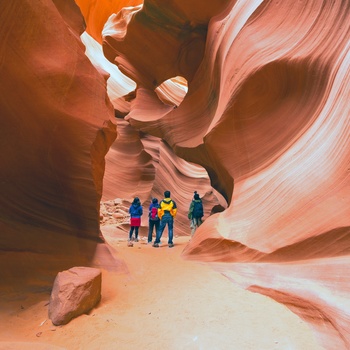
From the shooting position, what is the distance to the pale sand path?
9.14ft

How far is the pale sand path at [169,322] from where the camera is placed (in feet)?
9.14

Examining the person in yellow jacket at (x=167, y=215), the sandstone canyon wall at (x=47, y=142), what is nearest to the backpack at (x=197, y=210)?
the person in yellow jacket at (x=167, y=215)

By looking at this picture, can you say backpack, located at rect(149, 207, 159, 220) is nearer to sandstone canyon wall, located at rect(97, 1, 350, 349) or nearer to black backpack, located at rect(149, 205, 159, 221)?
black backpack, located at rect(149, 205, 159, 221)

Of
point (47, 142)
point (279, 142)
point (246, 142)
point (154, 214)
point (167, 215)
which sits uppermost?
point (246, 142)

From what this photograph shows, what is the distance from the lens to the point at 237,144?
659 centimetres

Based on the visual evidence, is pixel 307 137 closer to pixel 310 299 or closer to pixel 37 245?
pixel 310 299

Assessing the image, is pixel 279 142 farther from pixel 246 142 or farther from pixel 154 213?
pixel 154 213

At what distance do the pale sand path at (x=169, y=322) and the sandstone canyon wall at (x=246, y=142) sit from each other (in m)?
0.32

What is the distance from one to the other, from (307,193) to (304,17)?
10.4 ft

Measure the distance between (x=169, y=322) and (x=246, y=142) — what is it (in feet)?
13.3

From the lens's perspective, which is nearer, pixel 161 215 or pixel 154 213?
pixel 161 215

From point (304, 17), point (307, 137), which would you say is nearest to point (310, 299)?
point (307, 137)

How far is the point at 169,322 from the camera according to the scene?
10.5 ft

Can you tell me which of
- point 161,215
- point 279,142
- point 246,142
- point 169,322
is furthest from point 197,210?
point 169,322
